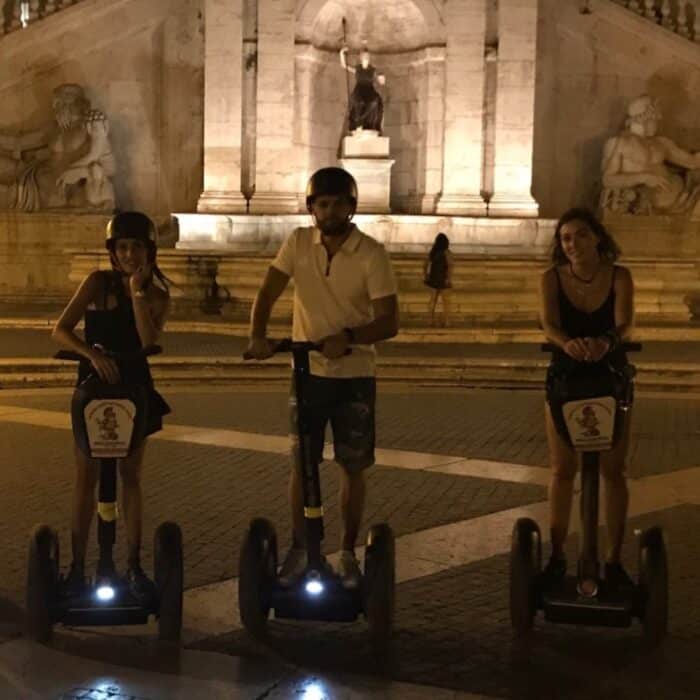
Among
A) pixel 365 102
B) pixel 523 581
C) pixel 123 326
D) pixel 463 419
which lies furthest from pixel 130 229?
pixel 365 102

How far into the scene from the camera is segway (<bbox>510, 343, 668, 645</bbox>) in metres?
4.79

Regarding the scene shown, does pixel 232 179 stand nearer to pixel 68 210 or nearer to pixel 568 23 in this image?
pixel 68 210

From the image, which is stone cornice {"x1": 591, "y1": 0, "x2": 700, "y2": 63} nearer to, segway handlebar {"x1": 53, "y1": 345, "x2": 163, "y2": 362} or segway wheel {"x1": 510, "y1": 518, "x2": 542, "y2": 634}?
segway wheel {"x1": 510, "y1": 518, "x2": 542, "y2": 634}

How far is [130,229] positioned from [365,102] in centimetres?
1760

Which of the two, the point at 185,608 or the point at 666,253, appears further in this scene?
the point at 666,253

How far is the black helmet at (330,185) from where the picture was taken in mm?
4875

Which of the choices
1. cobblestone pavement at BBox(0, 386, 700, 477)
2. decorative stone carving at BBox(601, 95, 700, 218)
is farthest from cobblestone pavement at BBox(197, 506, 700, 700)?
decorative stone carving at BBox(601, 95, 700, 218)

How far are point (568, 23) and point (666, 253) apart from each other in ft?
16.7

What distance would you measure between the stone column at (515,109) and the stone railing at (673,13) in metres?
3.03

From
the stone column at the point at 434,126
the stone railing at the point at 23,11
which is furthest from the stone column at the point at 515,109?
the stone railing at the point at 23,11

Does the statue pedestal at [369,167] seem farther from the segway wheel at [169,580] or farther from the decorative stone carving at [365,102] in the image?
the segway wheel at [169,580]

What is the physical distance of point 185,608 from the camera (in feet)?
17.6

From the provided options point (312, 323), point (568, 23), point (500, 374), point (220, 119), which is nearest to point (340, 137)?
point (220, 119)

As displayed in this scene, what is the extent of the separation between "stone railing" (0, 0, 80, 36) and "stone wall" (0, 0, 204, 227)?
27cm
